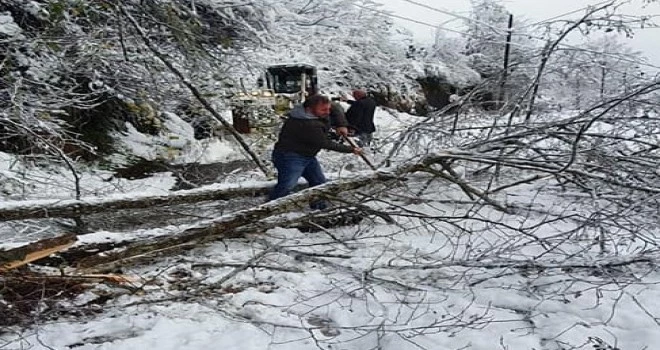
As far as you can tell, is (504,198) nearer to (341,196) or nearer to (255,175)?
(341,196)

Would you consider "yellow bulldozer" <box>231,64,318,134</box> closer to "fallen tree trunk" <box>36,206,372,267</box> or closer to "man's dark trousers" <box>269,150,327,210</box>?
"man's dark trousers" <box>269,150,327,210</box>

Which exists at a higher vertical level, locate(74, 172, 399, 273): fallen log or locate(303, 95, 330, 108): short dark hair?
locate(303, 95, 330, 108): short dark hair

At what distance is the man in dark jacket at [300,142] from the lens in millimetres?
4867

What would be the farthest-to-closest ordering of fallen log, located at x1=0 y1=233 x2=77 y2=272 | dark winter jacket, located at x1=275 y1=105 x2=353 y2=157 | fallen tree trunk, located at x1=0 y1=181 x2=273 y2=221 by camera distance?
dark winter jacket, located at x1=275 y1=105 x2=353 y2=157
fallen tree trunk, located at x1=0 y1=181 x2=273 y2=221
fallen log, located at x1=0 y1=233 x2=77 y2=272

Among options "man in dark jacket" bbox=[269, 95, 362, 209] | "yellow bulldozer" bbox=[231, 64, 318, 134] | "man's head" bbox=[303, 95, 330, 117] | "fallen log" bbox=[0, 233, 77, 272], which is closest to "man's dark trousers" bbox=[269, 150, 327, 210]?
"man in dark jacket" bbox=[269, 95, 362, 209]

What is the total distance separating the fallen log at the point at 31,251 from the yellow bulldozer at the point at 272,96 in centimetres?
537

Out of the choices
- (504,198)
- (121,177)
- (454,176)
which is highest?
(454,176)

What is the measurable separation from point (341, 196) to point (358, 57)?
1407 centimetres

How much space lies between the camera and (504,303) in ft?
10.6

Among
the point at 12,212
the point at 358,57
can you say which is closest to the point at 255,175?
the point at 12,212

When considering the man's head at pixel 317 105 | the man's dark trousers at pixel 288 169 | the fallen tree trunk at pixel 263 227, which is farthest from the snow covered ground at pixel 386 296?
the man's head at pixel 317 105

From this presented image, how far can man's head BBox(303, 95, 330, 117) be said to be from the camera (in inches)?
193

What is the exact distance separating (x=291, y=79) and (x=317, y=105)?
30.2 ft

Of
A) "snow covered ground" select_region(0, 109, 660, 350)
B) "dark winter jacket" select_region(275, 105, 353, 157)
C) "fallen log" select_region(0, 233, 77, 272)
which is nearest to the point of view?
"snow covered ground" select_region(0, 109, 660, 350)
